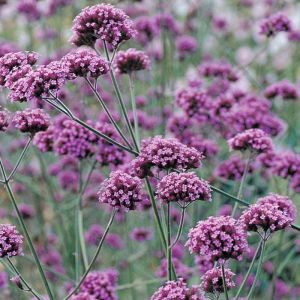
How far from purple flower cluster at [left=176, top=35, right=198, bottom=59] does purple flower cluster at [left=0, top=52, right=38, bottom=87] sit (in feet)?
9.20

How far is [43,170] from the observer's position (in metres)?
4.30

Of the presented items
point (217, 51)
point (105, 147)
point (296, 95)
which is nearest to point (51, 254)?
point (105, 147)

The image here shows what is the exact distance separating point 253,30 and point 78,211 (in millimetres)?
4579

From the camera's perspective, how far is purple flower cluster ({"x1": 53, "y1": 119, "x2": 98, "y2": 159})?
10.9 feet

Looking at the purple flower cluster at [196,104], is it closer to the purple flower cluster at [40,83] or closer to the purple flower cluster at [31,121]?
the purple flower cluster at [31,121]

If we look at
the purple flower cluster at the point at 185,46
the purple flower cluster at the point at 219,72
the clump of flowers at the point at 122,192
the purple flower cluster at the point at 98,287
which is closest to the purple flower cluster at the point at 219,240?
the clump of flowers at the point at 122,192

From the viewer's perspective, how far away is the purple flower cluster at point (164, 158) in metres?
2.55

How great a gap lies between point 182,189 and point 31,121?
0.83 metres

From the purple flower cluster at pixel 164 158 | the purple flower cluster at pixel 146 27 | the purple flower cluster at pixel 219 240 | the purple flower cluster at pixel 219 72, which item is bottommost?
the purple flower cluster at pixel 219 240

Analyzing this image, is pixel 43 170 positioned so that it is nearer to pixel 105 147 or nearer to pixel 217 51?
pixel 105 147

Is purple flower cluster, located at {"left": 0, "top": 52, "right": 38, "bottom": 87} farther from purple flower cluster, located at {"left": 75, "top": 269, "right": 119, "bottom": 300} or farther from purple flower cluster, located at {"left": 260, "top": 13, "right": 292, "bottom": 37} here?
purple flower cluster, located at {"left": 260, "top": 13, "right": 292, "bottom": 37}

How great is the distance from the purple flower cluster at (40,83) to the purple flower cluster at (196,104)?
1.44 metres

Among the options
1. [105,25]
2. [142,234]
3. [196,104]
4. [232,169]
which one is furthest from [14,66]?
[142,234]

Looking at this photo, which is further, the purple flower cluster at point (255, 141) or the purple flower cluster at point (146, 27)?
the purple flower cluster at point (146, 27)
